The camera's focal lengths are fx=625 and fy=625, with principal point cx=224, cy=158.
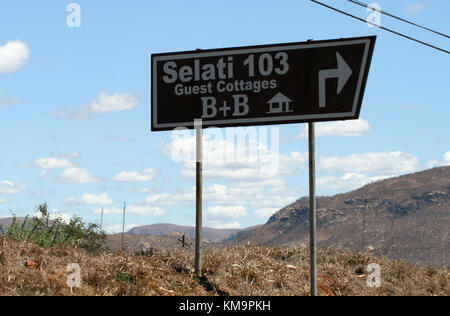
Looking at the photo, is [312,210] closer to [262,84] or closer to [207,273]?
[207,273]

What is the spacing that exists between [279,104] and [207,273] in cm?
432

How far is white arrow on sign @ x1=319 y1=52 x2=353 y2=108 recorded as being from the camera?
14.3 metres

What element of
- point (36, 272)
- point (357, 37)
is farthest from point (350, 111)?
point (36, 272)

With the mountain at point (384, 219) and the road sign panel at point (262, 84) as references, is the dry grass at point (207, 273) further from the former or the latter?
the mountain at point (384, 219)

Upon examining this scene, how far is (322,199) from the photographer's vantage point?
563 feet

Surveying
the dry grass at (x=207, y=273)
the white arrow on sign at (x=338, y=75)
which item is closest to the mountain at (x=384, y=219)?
the dry grass at (x=207, y=273)

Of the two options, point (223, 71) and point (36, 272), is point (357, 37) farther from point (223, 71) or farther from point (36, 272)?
point (36, 272)

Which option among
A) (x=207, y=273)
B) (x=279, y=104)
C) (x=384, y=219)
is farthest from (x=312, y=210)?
(x=384, y=219)

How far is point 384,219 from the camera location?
142125 millimetres

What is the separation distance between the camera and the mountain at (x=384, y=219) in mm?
116938

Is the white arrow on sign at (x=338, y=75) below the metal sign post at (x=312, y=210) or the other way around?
the other way around

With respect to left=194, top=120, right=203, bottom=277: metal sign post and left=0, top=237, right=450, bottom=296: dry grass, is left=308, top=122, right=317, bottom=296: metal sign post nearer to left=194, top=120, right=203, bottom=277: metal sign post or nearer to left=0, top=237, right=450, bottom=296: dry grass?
left=0, top=237, right=450, bottom=296: dry grass

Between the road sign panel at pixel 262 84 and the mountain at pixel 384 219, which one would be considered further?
the mountain at pixel 384 219
